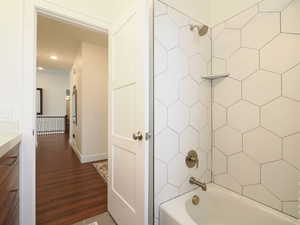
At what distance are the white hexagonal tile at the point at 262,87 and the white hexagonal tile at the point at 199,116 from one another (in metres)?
0.36

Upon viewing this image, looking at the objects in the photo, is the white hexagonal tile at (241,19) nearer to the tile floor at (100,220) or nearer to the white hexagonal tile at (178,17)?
the white hexagonal tile at (178,17)

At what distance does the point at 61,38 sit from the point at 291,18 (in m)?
3.58

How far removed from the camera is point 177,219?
1016mm

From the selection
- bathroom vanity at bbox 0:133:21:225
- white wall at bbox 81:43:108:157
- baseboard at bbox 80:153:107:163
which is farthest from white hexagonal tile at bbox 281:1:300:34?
baseboard at bbox 80:153:107:163

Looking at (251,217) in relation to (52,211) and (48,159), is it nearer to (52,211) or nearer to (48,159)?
(52,211)

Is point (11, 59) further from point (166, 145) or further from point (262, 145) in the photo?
point (262, 145)

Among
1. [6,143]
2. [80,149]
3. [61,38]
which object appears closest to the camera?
[6,143]

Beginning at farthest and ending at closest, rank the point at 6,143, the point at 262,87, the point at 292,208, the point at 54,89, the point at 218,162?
1. the point at 54,89
2. the point at 218,162
3. the point at 262,87
4. the point at 292,208
5. the point at 6,143

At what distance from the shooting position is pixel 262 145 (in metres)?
1.17

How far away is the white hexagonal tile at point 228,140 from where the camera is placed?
4.35ft

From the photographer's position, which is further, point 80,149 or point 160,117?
point 80,149

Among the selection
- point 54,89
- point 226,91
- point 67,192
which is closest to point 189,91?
point 226,91

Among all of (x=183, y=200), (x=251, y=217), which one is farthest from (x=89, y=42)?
(x=251, y=217)

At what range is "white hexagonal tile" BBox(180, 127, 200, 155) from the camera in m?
1.34
